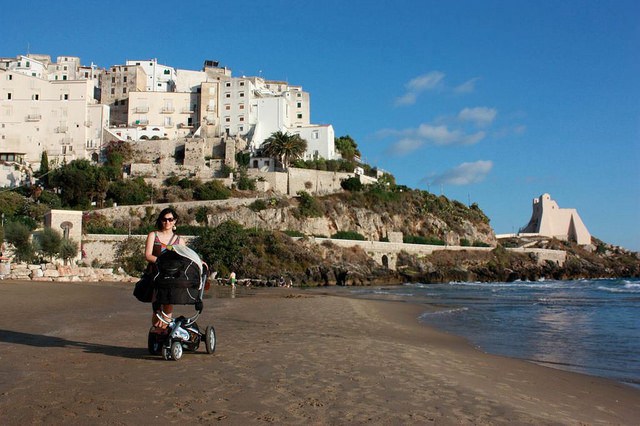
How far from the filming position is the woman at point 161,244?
6848 millimetres

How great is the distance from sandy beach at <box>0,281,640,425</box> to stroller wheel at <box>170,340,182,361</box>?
0.63 feet

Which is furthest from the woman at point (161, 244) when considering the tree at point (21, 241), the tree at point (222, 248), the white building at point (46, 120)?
the white building at point (46, 120)

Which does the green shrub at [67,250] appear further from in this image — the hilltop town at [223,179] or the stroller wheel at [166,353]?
the stroller wheel at [166,353]

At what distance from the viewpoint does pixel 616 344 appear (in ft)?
40.6

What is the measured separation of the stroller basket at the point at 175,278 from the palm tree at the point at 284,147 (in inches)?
2180

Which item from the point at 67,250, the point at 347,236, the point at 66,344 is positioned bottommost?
the point at 66,344

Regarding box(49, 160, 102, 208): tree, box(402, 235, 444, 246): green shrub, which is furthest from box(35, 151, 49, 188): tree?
box(402, 235, 444, 246): green shrub

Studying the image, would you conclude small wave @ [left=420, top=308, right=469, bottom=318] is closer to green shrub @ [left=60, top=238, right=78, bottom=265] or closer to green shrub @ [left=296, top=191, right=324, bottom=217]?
green shrub @ [left=60, top=238, right=78, bottom=265]

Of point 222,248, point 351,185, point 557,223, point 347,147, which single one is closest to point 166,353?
point 222,248

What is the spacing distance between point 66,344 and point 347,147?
224 ft

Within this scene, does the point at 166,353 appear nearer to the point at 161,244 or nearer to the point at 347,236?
the point at 161,244

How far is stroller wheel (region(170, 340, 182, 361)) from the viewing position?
6.90 m

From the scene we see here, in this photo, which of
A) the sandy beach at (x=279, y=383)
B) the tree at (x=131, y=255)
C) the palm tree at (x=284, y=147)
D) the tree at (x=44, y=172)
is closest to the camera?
the sandy beach at (x=279, y=383)

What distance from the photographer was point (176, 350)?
6.95 metres
